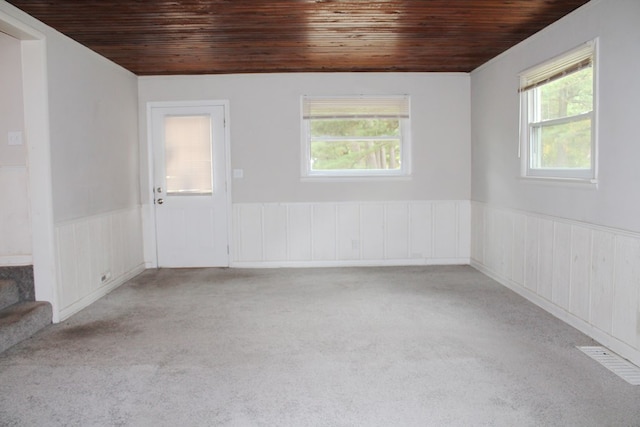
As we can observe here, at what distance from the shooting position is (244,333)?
397 cm

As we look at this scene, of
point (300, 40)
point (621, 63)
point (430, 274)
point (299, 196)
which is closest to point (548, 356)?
point (621, 63)

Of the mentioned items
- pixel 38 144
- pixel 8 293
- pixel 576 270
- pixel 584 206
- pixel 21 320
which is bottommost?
pixel 21 320

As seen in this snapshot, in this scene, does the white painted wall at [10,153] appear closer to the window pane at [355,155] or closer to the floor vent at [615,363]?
the window pane at [355,155]

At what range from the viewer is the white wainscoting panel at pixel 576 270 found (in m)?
3.33

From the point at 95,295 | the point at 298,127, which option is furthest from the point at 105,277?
the point at 298,127

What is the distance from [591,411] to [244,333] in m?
2.32

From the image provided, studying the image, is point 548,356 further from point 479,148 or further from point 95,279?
point 95,279

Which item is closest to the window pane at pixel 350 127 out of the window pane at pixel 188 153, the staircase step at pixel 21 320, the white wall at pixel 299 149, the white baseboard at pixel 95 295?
the white wall at pixel 299 149

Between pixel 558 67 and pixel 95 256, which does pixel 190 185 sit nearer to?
pixel 95 256

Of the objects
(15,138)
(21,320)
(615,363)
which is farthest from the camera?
(15,138)

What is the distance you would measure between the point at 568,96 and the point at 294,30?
225 cm

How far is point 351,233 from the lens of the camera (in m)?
6.52

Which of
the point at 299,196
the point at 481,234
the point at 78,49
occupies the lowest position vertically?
the point at 481,234

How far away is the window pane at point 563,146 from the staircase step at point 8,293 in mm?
4469
